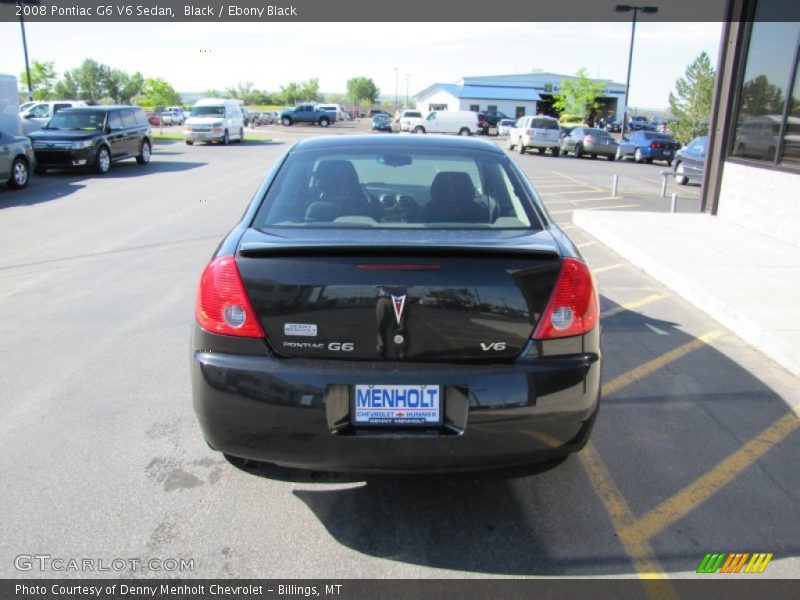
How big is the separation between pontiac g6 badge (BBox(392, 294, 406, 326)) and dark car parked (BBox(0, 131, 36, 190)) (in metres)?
14.3

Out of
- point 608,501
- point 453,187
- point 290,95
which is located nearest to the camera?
point 608,501

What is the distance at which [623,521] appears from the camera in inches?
121

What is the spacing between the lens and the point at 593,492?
3.32 meters

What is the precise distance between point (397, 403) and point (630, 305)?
4.63 metres

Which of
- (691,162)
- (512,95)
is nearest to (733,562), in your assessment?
(691,162)

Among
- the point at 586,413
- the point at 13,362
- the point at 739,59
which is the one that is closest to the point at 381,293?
the point at 586,413

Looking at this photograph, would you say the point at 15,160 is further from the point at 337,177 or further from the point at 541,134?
the point at 541,134

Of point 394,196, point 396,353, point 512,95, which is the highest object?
point 512,95

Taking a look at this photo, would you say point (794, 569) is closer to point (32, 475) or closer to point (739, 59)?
point (32, 475)

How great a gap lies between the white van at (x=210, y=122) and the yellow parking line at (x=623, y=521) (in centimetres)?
3102

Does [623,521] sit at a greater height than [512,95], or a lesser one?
→ lesser

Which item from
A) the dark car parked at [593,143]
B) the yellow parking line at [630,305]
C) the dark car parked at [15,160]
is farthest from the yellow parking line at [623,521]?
the dark car parked at [593,143]

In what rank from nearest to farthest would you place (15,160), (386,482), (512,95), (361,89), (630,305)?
1. (386,482)
2. (630,305)
3. (15,160)
4. (512,95)
5. (361,89)

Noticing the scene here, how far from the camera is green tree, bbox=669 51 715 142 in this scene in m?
42.0
